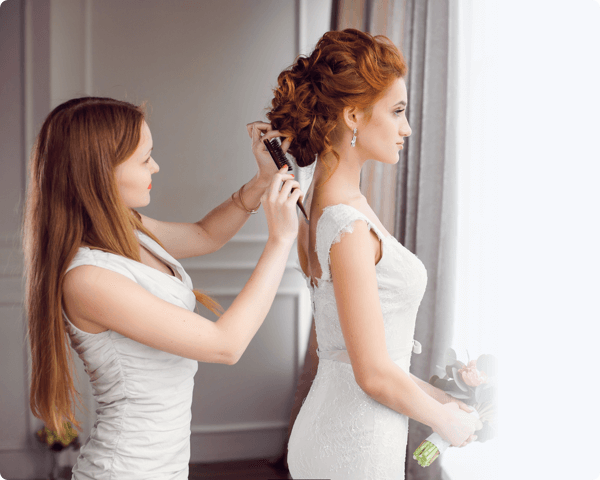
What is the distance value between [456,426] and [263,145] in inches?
33.2

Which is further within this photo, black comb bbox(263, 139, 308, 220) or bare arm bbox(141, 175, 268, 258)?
bare arm bbox(141, 175, 268, 258)

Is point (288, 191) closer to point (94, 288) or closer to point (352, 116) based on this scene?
point (352, 116)

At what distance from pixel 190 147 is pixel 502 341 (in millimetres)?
1900

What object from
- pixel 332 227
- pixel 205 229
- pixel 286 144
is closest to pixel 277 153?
pixel 286 144

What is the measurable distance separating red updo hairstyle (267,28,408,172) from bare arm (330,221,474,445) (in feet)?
0.98

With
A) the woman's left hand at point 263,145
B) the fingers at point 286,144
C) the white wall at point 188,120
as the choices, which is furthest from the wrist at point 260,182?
the white wall at point 188,120

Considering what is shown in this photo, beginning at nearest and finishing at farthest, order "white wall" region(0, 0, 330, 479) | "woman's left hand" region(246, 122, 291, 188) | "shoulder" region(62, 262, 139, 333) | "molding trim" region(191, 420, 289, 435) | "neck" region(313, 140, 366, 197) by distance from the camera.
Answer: "shoulder" region(62, 262, 139, 333) < "neck" region(313, 140, 366, 197) < "woman's left hand" region(246, 122, 291, 188) < "white wall" region(0, 0, 330, 479) < "molding trim" region(191, 420, 289, 435)

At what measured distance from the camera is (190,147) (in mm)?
2738

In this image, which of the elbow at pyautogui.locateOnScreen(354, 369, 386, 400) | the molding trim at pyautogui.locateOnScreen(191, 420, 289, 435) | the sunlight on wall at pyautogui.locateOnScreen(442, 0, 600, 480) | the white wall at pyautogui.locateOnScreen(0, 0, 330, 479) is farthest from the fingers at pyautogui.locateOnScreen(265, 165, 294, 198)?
the molding trim at pyautogui.locateOnScreen(191, 420, 289, 435)

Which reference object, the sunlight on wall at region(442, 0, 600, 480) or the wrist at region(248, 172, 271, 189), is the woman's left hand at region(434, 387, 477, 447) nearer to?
the sunlight on wall at region(442, 0, 600, 480)

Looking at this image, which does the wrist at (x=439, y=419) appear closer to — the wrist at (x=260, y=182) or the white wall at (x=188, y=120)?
the wrist at (x=260, y=182)

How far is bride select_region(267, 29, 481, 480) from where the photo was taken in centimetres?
101

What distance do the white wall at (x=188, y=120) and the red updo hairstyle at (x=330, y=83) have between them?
62.4 inches

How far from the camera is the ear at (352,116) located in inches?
45.6
